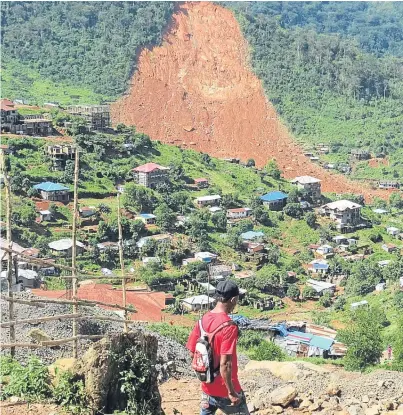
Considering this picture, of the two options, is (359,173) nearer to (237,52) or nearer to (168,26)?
(237,52)

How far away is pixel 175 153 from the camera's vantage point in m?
35.5

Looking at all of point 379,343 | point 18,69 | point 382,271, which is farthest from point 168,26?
point 379,343

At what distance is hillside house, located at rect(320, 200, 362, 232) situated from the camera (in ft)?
102

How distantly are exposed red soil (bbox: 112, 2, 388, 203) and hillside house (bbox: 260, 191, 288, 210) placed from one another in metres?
7.57

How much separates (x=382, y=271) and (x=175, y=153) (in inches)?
527

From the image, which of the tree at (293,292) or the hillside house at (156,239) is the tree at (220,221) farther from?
the tree at (293,292)

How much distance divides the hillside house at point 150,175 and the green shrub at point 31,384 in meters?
24.1

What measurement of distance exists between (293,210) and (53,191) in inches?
393

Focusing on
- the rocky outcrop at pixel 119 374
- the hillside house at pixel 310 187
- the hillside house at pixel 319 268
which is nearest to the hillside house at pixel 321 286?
the hillside house at pixel 319 268

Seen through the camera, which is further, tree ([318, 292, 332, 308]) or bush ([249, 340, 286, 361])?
tree ([318, 292, 332, 308])

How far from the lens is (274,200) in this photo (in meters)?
31.5

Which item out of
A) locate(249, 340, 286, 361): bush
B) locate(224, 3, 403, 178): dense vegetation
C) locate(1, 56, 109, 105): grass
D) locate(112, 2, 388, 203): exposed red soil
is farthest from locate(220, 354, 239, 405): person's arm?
locate(224, 3, 403, 178): dense vegetation

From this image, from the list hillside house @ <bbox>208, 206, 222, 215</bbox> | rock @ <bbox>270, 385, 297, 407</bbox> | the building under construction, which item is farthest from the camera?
the building under construction

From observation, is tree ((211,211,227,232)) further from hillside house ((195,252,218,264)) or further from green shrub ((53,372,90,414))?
green shrub ((53,372,90,414))
